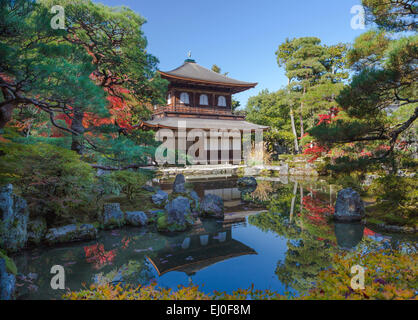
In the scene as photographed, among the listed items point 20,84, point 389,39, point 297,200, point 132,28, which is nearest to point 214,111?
point 297,200

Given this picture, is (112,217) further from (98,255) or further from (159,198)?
(159,198)

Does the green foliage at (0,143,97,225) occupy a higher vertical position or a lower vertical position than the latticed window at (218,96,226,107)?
lower

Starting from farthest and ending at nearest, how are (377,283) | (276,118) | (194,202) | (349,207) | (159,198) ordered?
(276,118), (159,198), (194,202), (349,207), (377,283)

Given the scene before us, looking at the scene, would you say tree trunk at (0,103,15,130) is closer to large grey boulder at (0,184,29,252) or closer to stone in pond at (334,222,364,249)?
large grey boulder at (0,184,29,252)

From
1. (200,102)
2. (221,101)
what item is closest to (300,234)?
(200,102)

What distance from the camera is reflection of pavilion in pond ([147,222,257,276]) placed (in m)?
3.52

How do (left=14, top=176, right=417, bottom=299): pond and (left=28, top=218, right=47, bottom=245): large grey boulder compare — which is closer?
(left=14, top=176, right=417, bottom=299): pond

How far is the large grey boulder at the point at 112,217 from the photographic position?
517cm

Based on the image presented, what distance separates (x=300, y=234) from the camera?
479 cm

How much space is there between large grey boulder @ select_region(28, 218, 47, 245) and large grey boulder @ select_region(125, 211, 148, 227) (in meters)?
1.65

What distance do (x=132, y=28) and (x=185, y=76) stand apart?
11.4 meters

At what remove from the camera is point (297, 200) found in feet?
26.6

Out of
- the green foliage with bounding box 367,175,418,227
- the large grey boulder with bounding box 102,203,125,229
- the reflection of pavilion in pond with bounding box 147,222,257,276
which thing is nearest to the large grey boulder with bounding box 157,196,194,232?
the reflection of pavilion in pond with bounding box 147,222,257,276

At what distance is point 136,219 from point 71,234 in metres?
1.39
